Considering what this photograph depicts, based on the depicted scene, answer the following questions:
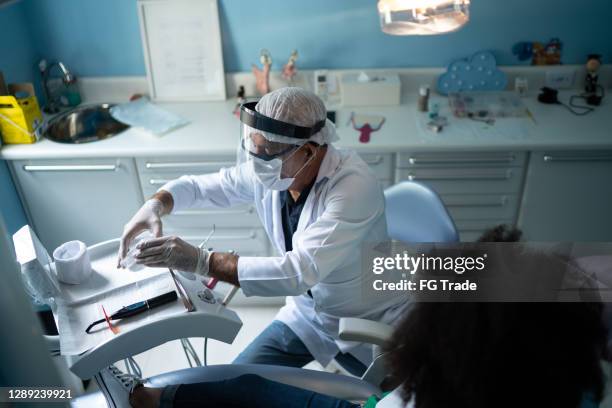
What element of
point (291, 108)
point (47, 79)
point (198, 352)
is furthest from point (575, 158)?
point (47, 79)

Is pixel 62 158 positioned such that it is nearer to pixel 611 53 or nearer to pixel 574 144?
pixel 574 144

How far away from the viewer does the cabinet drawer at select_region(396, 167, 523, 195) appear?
7.33 feet

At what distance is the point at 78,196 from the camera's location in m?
2.33

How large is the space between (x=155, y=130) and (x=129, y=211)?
0.40 m

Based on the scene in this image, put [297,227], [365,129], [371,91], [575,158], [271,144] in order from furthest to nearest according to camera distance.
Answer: [371,91], [365,129], [575,158], [297,227], [271,144]

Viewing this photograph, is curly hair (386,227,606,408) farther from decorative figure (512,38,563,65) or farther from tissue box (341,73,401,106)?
decorative figure (512,38,563,65)

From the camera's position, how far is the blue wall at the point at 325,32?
8.15 ft

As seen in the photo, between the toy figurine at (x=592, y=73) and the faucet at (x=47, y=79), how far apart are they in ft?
8.49

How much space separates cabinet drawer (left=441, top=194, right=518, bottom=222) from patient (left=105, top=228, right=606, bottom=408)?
1570mm

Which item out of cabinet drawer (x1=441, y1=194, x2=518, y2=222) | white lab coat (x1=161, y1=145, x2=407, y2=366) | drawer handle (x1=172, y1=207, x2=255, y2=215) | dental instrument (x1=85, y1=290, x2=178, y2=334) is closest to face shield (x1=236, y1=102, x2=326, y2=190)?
white lab coat (x1=161, y1=145, x2=407, y2=366)

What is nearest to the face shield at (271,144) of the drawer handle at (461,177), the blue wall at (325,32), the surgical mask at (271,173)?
the surgical mask at (271,173)

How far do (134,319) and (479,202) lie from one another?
1.67m

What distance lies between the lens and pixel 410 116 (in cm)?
242

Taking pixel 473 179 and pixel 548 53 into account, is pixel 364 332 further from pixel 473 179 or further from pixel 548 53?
pixel 548 53
